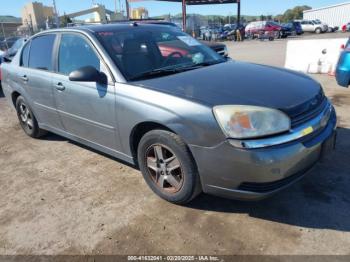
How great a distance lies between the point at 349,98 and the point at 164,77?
4803mm

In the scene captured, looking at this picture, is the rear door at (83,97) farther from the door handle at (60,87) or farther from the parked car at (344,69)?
the parked car at (344,69)

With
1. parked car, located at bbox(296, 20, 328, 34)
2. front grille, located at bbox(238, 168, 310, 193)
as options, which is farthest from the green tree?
front grille, located at bbox(238, 168, 310, 193)

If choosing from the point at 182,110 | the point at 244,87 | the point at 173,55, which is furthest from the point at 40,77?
the point at 244,87

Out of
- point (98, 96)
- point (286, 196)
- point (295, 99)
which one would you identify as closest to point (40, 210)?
point (98, 96)

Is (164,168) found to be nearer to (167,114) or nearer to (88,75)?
(167,114)

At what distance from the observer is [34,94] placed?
4.59m

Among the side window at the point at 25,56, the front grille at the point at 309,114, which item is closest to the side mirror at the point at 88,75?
the front grille at the point at 309,114

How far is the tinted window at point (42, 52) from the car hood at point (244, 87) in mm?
1821

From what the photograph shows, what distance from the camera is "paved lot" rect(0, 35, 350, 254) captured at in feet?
8.50

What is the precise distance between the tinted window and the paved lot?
4.74 ft

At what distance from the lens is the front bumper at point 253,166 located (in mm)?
2434

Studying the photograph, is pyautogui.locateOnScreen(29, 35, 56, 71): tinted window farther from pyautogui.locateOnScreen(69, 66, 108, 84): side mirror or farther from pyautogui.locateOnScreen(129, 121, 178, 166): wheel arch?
pyautogui.locateOnScreen(129, 121, 178, 166): wheel arch

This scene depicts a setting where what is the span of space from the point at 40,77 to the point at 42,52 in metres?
0.39

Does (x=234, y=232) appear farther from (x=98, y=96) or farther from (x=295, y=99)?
(x=98, y=96)
